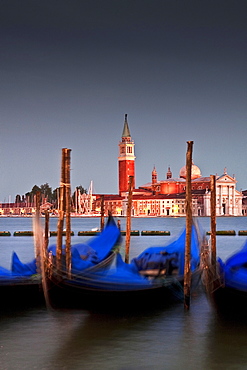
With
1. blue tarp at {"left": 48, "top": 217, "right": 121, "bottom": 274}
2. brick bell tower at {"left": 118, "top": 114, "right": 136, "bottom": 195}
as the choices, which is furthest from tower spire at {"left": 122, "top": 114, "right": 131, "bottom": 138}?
blue tarp at {"left": 48, "top": 217, "right": 121, "bottom": 274}

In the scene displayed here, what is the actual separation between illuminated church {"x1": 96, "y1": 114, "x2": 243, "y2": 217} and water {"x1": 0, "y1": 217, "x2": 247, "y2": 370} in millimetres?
Answer: 72151

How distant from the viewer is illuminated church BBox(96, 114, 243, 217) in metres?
83.2

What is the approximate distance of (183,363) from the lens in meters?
6.67

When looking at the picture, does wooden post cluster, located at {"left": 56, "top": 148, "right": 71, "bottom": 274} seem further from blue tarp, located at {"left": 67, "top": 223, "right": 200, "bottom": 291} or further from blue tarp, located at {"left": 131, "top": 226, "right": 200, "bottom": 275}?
blue tarp, located at {"left": 131, "top": 226, "right": 200, "bottom": 275}

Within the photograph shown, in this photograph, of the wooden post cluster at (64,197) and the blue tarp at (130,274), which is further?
the wooden post cluster at (64,197)

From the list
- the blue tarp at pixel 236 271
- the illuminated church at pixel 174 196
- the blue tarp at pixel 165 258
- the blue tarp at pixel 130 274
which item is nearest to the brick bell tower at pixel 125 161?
the illuminated church at pixel 174 196

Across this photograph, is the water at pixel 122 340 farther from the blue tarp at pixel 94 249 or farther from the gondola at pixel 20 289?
the blue tarp at pixel 94 249

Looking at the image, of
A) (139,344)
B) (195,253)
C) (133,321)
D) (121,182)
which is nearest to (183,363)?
(139,344)

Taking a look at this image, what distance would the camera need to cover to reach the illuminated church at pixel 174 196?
8319 centimetres

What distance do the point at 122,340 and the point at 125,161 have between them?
287 feet

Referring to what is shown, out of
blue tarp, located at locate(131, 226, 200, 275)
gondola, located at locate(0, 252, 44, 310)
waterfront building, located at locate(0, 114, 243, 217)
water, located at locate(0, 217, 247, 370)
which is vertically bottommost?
water, located at locate(0, 217, 247, 370)

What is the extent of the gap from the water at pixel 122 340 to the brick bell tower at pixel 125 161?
81008 millimetres

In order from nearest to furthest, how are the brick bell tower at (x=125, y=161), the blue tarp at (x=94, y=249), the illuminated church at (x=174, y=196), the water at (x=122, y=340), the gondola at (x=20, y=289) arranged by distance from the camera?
1. the water at (x=122, y=340)
2. the gondola at (x=20, y=289)
3. the blue tarp at (x=94, y=249)
4. the illuminated church at (x=174, y=196)
5. the brick bell tower at (x=125, y=161)

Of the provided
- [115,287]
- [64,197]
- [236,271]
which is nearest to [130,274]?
[115,287]
